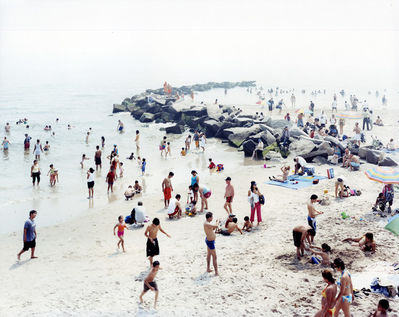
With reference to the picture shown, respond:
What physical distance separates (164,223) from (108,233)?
1.84 m

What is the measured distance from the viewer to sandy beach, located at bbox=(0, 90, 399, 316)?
25.0 feet

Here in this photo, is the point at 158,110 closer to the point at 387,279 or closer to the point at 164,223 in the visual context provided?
the point at 164,223

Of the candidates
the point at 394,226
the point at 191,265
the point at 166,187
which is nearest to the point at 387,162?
the point at 166,187

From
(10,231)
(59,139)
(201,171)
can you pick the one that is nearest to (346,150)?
(201,171)

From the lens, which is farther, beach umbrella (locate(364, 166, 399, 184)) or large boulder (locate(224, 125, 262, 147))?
large boulder (locate(224, 125, 262, 147))

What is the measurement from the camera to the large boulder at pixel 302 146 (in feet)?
67.6

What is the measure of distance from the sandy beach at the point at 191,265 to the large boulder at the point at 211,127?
15854 millimetres

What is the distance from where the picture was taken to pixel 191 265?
9.43 meters

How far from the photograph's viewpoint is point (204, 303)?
7660 millimetres

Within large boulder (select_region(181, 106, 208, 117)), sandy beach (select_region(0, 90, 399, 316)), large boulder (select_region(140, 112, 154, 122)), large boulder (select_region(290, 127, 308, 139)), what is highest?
large boulder (select_region(181, 106, 208, 117))

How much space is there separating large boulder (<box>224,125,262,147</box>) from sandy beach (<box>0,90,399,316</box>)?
36.8 feet

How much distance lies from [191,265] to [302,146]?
13997mm

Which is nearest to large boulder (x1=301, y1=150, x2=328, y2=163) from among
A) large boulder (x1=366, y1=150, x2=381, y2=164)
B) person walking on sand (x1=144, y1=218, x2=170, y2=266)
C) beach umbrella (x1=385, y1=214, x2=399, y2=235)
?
large boulder (x1=366, y1=150, x2=381, y2=164)

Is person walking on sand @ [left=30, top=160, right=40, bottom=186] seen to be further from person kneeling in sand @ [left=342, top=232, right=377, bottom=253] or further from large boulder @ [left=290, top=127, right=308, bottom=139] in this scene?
large boulder @ [left=290, top=127, right=308, bottom=139]
